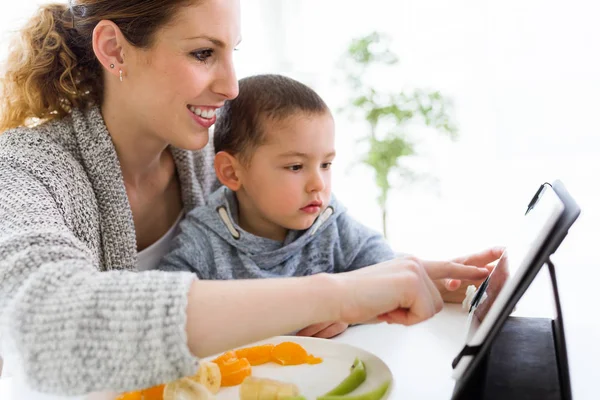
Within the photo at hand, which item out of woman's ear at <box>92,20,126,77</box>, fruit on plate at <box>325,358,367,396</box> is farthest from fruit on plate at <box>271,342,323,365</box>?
woman's ear at <box>92,20,126,77</box>

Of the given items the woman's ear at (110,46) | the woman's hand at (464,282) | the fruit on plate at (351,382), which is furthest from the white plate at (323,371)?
the woman's ear at (110,46)

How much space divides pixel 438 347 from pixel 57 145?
833 millimetres

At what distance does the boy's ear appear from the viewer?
152cm

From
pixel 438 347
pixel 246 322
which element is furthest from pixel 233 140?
pixel 246 322

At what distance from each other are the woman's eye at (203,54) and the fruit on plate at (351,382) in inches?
28.3

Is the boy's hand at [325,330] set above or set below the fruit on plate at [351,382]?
below

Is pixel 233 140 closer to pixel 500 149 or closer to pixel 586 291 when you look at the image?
pixel 586 291

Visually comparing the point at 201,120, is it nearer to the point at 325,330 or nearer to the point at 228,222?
the point at 228,222

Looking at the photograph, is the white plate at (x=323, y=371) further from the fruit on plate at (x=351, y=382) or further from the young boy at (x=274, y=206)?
the young boy at (x=274, y=206)

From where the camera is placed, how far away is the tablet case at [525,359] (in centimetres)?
66

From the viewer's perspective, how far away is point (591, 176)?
3.10 metres

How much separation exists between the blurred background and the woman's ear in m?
1.77

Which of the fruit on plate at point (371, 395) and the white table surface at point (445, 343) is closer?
the fruit on plate at point (371, 395)

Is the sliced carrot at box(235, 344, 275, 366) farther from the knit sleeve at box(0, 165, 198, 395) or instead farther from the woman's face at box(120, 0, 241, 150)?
the woman's face at box(120, 0, 241, 150)
